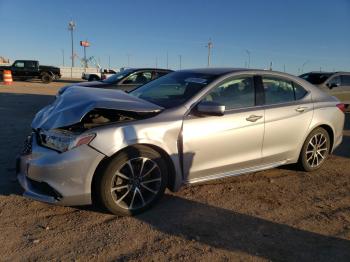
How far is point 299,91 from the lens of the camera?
5.53m

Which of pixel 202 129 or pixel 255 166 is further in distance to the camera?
pixel 255 166

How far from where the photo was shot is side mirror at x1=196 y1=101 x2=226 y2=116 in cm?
414

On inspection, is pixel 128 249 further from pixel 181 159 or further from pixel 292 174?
pixel 292 174

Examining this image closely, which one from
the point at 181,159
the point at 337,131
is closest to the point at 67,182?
the point at 181,159

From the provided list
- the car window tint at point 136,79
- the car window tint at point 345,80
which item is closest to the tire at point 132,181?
the car window tint at point 136,79

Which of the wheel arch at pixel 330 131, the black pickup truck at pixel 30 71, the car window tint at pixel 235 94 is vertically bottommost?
the wheel arch at pixel 330 131

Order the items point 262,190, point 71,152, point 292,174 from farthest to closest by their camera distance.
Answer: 1. point 292,174
2. point 262,190
3. point 71,152

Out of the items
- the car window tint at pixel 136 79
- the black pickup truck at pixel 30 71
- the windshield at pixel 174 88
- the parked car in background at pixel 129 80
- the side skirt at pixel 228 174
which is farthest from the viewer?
the black pickup truck at pixel 30 71

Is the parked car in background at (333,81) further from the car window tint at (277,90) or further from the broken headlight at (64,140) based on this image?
the broken headlight at (64,140)

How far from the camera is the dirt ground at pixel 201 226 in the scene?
130 inches

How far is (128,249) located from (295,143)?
3020 mm

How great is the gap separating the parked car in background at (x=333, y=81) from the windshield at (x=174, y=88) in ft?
33.7

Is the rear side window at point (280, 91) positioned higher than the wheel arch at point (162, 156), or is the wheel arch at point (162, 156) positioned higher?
the rear side window at point (280, 91)

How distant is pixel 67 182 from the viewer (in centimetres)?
368
